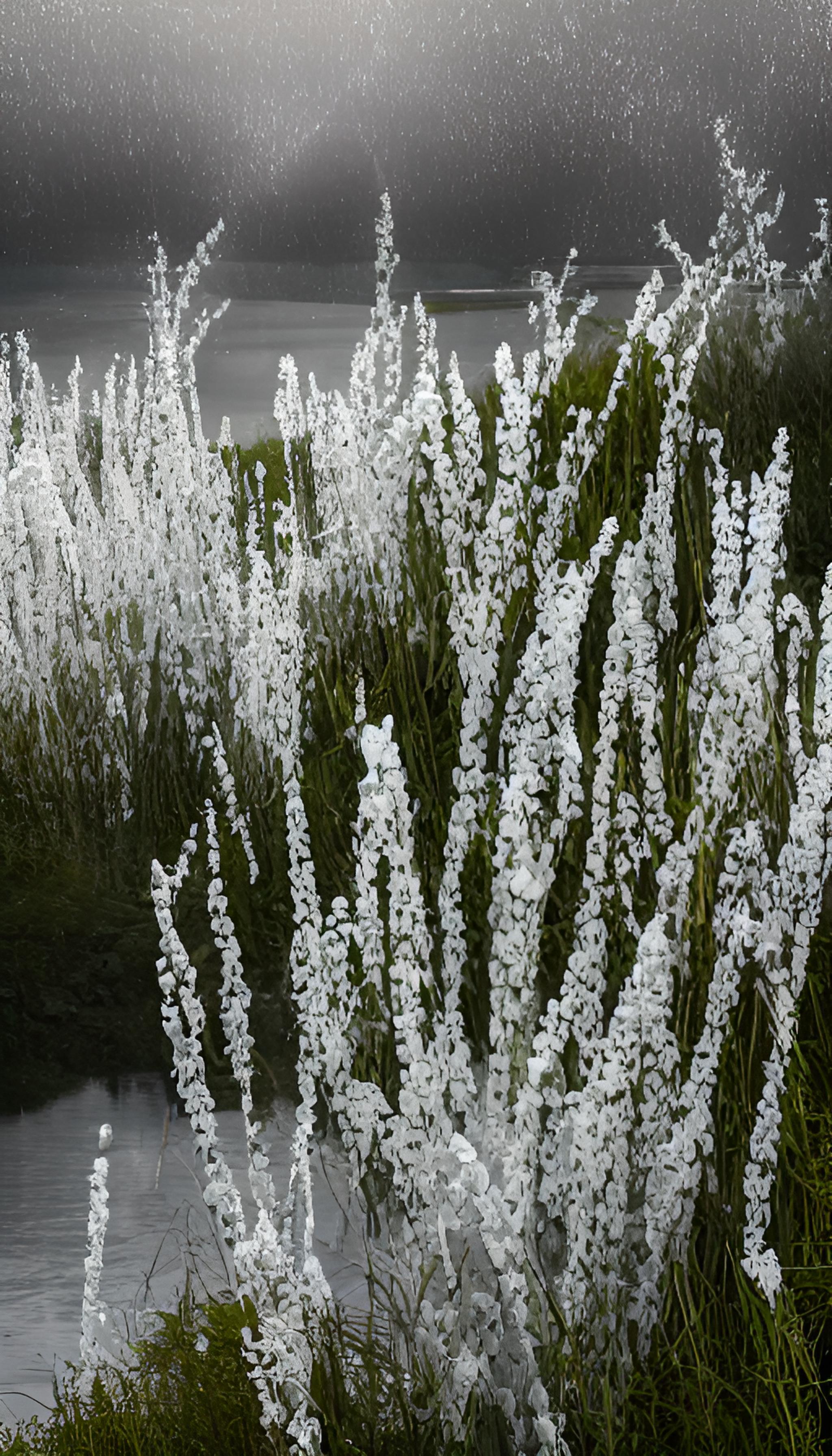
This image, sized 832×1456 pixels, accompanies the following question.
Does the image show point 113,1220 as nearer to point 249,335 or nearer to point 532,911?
point 532,911

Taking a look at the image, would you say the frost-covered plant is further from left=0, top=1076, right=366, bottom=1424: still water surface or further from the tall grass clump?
left=0, top=1076, right=366, bottom=1424: still water surface

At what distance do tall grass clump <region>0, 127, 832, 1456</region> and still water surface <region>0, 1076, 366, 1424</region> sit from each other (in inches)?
2.3

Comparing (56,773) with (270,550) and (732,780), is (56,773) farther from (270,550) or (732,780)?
(732,780)

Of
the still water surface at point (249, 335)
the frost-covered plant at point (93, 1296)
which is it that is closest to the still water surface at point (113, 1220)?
the frost-covered plant at point (93, 1296)

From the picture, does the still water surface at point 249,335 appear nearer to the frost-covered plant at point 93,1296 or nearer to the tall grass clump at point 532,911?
the tall grass clump at point 532,911

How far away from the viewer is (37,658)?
2691 mm

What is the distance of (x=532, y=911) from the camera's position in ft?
3.85

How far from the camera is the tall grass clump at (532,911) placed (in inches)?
46.4

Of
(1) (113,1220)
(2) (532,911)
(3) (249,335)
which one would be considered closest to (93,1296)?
(1) (113,1220)

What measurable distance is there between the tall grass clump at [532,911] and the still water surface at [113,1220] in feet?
0.19

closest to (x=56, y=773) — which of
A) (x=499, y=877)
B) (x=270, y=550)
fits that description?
(x=270, y=550)

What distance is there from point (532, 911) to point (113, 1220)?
0.89 metres

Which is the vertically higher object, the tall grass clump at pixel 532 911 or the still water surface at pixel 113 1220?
the tall grass clump at pixel 532 911

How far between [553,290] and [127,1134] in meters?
1.64
